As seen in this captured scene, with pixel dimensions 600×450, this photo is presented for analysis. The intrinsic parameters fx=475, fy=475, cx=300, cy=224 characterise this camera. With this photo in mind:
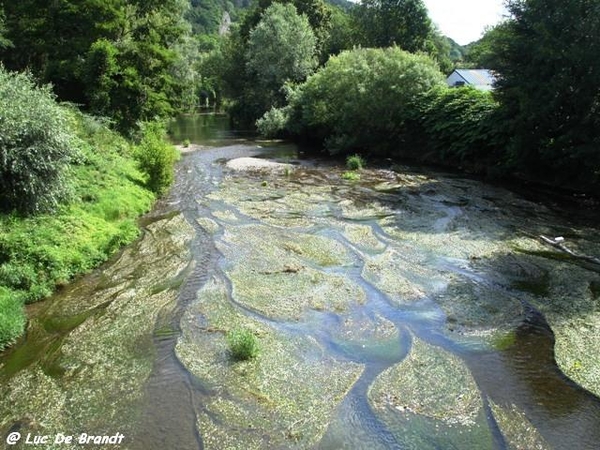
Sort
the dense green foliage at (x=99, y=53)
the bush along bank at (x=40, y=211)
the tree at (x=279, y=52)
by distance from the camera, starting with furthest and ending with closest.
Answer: the tree at (x=279, y=52)
the dense green foliage at (x=99, y=53)
the bush along bank at (x=40, y=211)

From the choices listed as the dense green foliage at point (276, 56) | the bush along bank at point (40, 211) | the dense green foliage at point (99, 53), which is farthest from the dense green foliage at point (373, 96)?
the bush along bank at point (40, 211)

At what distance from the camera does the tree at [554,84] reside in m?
23.2

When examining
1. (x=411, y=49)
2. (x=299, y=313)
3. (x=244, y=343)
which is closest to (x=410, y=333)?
(x=299, y=313)

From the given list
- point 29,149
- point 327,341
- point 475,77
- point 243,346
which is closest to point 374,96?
point 29,149

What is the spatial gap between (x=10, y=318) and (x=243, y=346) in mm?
6310

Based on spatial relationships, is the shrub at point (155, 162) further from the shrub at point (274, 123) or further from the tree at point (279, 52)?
the tree at point (279, 52)

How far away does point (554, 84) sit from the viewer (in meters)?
24.0

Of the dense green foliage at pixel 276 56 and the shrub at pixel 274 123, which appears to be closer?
the shrub at pixel 274 123

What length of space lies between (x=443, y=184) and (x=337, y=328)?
774 inches

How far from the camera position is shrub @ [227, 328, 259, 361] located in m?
11.1

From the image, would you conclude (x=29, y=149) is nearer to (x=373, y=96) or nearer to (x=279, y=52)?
(x=373, y=96)

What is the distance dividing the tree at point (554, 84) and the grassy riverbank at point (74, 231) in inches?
833

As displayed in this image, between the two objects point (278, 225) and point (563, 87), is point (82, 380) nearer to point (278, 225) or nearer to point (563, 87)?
point (278, 225)

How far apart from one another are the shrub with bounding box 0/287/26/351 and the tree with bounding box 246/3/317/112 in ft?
163
